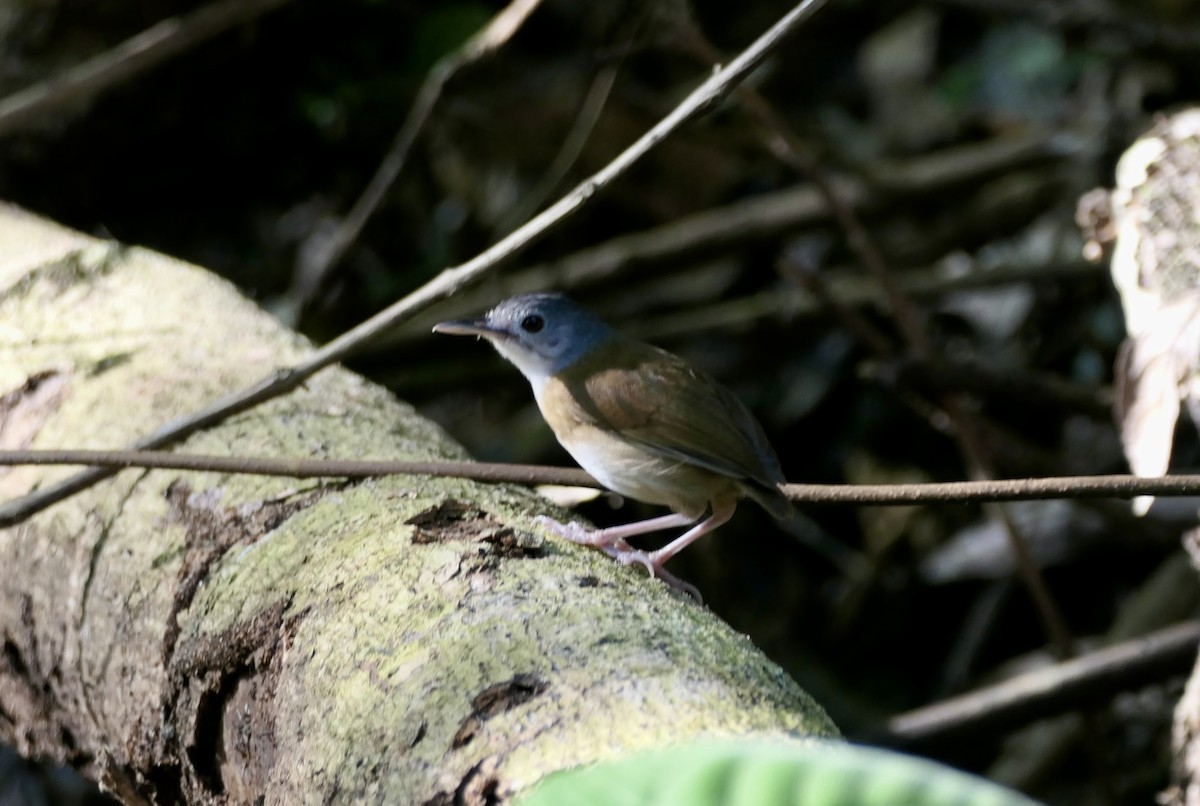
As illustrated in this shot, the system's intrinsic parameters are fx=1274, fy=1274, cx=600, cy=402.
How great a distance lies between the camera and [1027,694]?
3596mm

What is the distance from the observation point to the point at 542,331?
3.04 metres

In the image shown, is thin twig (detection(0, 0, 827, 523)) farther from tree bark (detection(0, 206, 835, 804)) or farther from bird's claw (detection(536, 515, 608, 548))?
bird's claw (detection(536, 515, 608, 548))

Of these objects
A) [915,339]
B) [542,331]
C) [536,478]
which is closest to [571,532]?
[536,478]

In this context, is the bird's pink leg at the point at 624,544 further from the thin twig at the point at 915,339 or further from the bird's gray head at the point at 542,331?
the thin twig at the point at 915,339

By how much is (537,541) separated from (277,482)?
0.58m

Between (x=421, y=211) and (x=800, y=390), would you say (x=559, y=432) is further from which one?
(x=421, y=211)

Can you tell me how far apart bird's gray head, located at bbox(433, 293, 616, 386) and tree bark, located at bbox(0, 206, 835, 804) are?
0.53m

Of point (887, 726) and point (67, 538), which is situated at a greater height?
point (887, 726)

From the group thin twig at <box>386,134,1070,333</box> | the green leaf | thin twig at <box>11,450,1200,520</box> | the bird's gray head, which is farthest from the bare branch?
thin twig at <box>386,134,1070,333</box>

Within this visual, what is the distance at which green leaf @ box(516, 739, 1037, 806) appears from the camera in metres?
0.72

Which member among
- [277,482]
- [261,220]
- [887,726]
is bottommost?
[277,482]

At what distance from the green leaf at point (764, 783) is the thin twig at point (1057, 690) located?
116 inches

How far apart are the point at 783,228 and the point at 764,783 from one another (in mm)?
4598

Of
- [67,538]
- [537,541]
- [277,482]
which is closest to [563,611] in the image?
[537,541]
